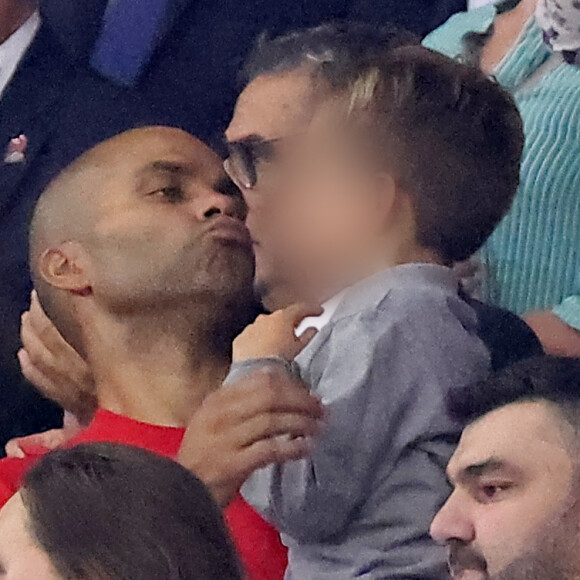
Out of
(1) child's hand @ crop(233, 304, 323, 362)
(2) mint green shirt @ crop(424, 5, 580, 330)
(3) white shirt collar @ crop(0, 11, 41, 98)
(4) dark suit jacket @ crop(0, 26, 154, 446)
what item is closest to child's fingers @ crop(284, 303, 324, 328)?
(1) child's hand @ crop(233, 304, 323, 362)

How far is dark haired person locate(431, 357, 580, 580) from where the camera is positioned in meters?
0.39

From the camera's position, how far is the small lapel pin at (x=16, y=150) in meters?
0.74

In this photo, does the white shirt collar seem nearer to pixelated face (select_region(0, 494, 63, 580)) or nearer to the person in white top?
the person in white top

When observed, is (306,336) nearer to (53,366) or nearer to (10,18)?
(53,366)

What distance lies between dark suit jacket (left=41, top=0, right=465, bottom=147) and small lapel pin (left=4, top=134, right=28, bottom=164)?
2.4 inches

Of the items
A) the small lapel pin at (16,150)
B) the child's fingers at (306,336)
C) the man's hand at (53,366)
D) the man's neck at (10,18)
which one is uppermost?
the child's fingers at (306,336)

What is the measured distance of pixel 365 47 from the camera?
0.54 meters

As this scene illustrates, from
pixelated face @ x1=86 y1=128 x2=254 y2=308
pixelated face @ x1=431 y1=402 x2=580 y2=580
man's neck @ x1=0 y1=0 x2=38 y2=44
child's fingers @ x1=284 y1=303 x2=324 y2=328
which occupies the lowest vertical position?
man's neck @ x1=0 y1=0 x2=38 y2=44

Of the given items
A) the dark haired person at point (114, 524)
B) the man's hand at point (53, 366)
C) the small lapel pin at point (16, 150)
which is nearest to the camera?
the dark haired person at point (114, 524)

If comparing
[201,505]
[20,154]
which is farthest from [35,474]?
[20,154]

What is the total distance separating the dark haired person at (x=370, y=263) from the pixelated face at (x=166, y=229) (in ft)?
0.06

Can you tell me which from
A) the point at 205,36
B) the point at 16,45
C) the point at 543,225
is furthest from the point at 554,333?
the point at 16,45

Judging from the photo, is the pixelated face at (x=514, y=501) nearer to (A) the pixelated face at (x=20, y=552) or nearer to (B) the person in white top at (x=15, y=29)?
(A) the pixelated face at (x=20, y=552)

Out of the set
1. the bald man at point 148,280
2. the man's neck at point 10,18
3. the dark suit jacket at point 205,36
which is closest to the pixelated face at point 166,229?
the bald man at point 148,280
